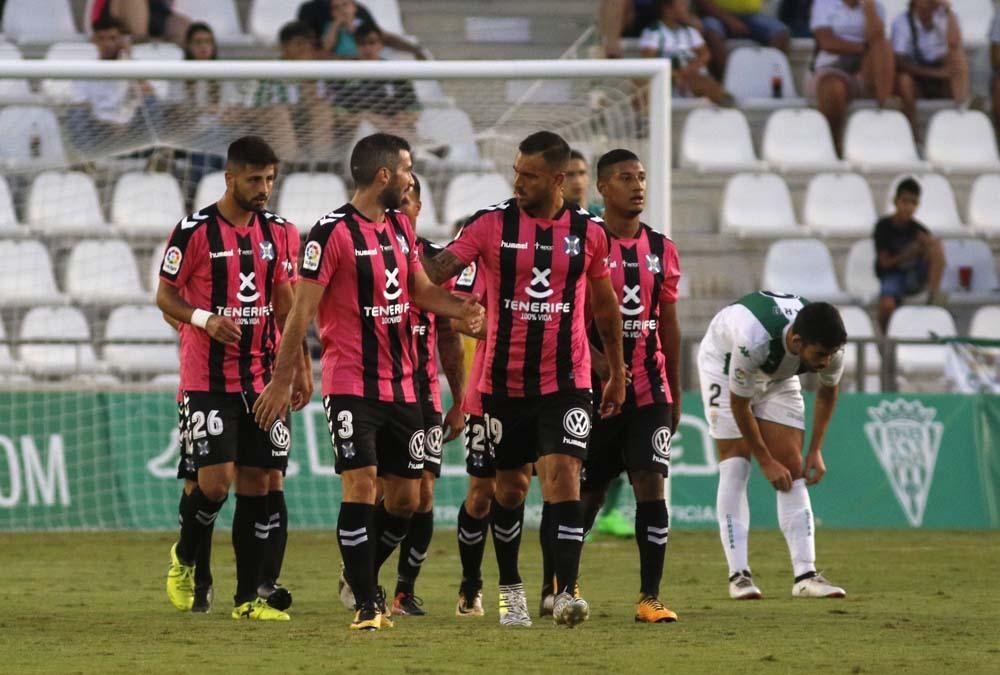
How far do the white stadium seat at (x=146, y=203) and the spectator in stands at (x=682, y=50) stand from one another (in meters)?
5.60

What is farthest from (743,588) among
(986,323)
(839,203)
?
(839,203)

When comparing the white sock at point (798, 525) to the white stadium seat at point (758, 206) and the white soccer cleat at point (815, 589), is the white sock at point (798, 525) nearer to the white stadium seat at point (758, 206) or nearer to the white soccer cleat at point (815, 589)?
the white soccer cleat at point (815, 589)

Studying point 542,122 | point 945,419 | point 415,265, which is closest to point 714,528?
point 945,419

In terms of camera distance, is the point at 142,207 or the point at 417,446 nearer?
the point at 417,446

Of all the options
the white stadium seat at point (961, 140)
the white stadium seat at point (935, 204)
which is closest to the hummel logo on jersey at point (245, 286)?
the white stadium seat at point (935, 204)

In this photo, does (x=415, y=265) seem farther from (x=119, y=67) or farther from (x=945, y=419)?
(x=945, y=419)

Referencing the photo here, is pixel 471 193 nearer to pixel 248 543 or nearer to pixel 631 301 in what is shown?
pixel 631 301

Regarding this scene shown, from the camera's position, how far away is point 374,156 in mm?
7859

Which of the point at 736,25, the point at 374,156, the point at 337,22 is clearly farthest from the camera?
the point at 736,25

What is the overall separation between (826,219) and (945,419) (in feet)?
14.1

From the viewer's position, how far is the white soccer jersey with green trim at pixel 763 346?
9391 mm

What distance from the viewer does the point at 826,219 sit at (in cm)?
1934

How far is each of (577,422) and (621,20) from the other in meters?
12.1

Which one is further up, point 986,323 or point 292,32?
point 292,32
